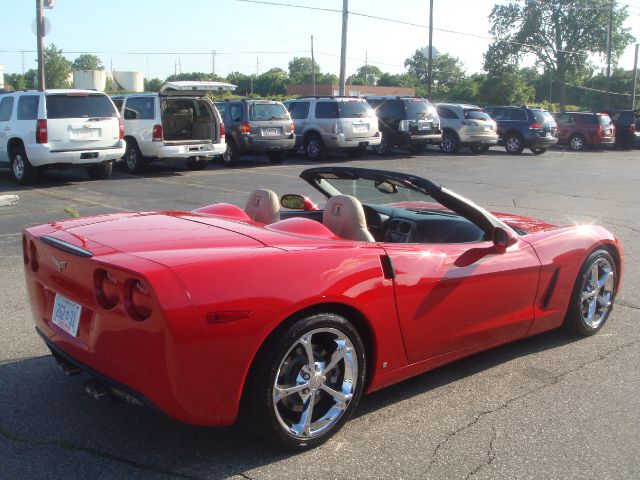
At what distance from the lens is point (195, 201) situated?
38.7 ft

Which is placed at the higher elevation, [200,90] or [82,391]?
[200,90]

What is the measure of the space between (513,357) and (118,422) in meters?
2.55

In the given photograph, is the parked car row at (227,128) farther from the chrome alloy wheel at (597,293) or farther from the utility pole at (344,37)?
the chrome alloy wheel at (597,293)

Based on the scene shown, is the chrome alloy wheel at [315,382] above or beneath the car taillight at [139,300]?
beneath

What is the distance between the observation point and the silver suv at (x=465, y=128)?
2420 centimetres

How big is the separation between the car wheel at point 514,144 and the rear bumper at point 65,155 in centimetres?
1663

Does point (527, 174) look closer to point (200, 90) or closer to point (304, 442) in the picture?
point (200, 90)

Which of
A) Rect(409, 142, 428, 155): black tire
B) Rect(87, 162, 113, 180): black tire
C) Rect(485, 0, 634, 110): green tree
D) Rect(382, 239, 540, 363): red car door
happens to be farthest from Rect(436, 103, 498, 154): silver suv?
Rect(485, 0, 634, 110): green tree

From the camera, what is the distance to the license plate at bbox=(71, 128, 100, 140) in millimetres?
13207

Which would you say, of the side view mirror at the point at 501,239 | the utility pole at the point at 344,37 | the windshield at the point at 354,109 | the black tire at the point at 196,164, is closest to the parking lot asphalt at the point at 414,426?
the side view mirror at the point at 501,239

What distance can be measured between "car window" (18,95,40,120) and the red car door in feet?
36.2

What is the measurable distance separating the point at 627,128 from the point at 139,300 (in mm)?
32419

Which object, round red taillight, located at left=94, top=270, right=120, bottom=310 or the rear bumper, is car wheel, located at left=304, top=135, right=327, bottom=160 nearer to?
the rear bumper

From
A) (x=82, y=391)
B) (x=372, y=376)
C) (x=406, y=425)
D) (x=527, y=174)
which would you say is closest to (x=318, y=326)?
(x=372, y=376)
